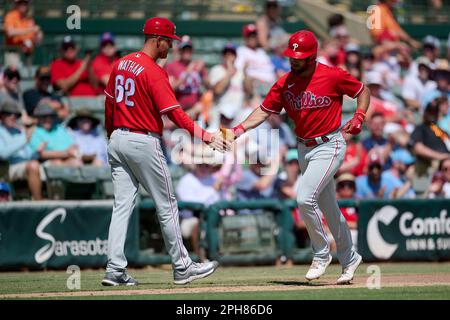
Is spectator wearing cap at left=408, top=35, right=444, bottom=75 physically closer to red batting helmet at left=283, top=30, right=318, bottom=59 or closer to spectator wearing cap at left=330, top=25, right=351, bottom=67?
spectator wearing cap at left=330, top=25, right=351, bottom=67

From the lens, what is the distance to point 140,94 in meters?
8.20

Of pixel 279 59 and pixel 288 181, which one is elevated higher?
pixel 279 59

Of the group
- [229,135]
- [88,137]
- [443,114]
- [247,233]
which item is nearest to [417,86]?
[443,114]

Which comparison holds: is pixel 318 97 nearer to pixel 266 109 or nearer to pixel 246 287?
pixel 266 109

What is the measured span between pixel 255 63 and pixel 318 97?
24.1 feet

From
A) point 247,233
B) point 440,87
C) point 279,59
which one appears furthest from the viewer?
point 440,87

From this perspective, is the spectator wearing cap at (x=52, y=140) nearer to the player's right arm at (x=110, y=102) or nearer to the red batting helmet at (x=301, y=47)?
the player's right arm at (x=110, y=102)

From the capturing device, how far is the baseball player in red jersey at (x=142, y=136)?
8.19m

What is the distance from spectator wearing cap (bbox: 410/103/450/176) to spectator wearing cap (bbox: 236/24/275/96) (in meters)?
2.66

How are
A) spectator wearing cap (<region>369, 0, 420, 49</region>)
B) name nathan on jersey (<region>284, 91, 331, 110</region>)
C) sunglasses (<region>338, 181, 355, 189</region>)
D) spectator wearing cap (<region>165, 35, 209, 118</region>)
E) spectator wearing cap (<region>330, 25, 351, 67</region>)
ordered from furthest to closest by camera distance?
spectator wearing cap (<region>369, 0, 420, 49</region>) < spectator wearing cap (<region>330, 25, 351, 67</region>) < spectator wearing cap (<region>165, 35, 209, 118</region>) < sunglasses (<region>338, 181, 355, 189</region>) < name nathan on jersey (<region>284, 91, 331, 110</region>)

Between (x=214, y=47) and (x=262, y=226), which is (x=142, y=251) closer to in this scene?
(x=262, y=226)

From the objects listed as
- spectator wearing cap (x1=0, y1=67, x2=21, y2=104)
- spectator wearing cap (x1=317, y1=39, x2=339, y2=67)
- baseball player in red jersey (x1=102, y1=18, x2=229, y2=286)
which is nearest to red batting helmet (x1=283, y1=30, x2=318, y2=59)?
baseball player in red jersey (x1=102, y1=18, x2=229, y2=286)

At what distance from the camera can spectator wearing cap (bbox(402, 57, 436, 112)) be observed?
55.5 ft
